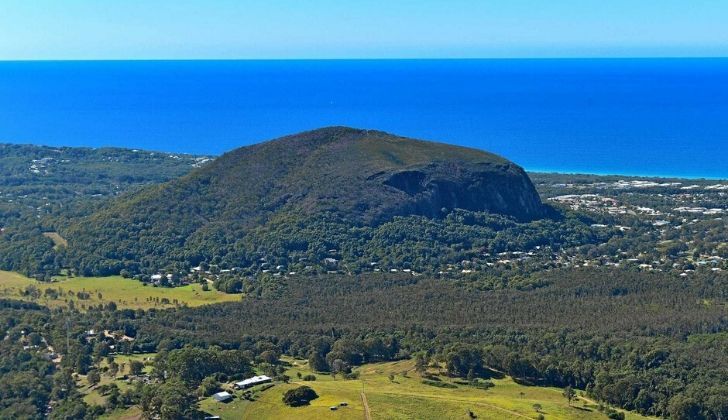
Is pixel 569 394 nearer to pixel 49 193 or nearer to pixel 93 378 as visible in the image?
pixel 93 378

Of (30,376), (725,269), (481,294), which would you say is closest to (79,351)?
(30,376)

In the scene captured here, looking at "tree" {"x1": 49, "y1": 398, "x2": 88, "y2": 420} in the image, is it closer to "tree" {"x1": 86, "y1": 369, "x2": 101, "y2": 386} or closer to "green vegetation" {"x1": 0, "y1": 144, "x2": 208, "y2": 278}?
"tree" {"x1": 86, "y1": 369, "x2": 101, "y2": 386}

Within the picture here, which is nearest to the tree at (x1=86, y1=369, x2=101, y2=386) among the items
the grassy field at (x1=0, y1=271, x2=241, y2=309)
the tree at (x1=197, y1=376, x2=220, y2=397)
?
the tree at (x1=197, y1=376, x2=220, y2=397)

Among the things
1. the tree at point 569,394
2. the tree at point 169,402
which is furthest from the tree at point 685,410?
the tree at point 169,402

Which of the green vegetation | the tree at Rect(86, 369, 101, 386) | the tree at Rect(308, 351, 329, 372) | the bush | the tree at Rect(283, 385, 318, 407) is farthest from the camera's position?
the green vegetation

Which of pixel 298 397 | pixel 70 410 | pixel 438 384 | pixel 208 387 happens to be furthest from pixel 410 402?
pixel 70 410

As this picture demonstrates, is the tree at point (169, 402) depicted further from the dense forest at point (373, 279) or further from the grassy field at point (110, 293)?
the grassy field at point (110, 293)
